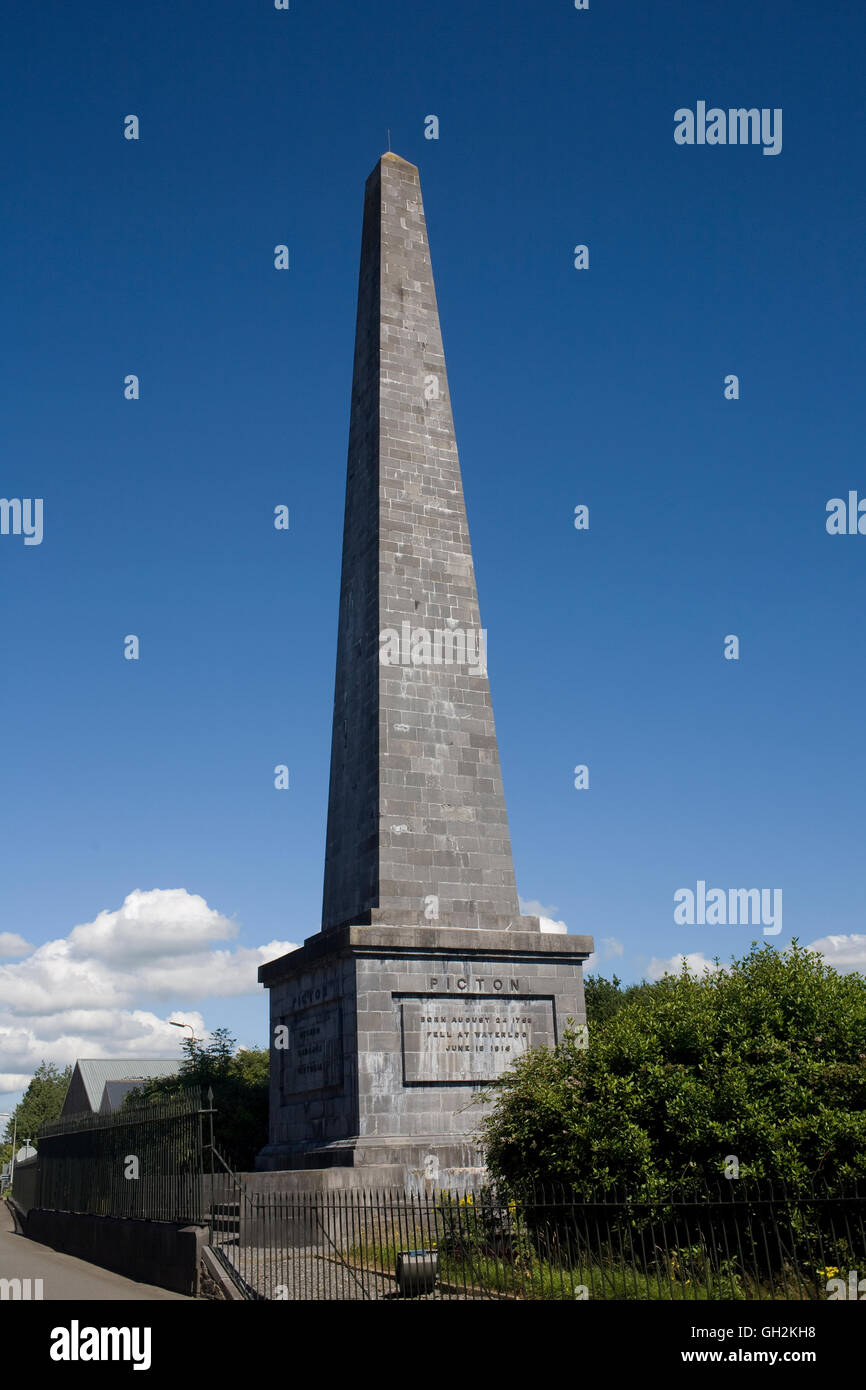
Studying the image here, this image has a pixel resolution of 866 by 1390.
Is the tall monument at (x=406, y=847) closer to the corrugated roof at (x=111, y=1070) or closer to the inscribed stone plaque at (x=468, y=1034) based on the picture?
the inscribed stone plaque at (x=468, y=1034)

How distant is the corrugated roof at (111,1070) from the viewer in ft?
325

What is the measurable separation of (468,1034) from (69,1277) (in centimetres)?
736

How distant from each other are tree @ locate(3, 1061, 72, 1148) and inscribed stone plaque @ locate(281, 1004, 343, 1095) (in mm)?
94627

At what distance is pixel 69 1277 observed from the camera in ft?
62.3

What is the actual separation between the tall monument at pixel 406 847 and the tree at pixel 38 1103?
9615 cm

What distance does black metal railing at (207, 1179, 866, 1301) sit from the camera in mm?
12508

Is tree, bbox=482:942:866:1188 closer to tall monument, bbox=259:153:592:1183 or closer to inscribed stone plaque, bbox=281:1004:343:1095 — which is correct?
tall monument, bbox=259:153:592:1183

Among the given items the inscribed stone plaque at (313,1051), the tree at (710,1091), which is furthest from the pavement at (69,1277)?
the tree at (710,1091)

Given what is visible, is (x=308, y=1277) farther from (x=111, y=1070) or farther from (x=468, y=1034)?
(x=111, y=1070)

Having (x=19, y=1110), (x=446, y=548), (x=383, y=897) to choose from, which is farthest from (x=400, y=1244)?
(x=19, y=1110)

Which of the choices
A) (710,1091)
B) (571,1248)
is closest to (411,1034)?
(571,1248)

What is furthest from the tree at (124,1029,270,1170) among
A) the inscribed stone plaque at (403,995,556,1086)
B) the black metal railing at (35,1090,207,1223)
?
the inscribed stone plaque at (403,995,556,1086)

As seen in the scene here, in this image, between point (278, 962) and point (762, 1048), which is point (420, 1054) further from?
point (762, 1048)
